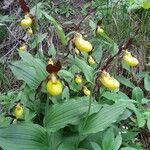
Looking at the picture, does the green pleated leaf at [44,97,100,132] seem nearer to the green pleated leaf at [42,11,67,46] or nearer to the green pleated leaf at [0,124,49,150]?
the green pleated leaf at [0,124,49,150]

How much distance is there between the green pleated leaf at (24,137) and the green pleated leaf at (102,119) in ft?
0.62

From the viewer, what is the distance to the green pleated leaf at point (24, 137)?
5.33 ft

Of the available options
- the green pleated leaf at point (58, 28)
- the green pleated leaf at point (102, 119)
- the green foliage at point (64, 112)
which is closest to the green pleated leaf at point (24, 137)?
the green foliage at point (64, 112)

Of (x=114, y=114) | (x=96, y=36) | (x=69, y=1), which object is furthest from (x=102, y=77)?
(x=69, y=1)

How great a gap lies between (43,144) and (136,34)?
138cm

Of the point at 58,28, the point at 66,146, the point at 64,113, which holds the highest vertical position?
the point at 58,28

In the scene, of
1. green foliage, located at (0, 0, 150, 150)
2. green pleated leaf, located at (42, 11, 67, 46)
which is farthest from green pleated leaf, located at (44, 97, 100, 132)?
green pleated leaf, located at (42, 11, 67, 46)

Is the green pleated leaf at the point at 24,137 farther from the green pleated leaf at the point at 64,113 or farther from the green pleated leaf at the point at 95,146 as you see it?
the green pleated leaf at the point at 95,146

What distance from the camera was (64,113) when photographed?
165cm

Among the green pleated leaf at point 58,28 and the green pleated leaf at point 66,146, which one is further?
the green pleated leaf at point 66,146

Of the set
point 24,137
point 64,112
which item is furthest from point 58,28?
point 24,137

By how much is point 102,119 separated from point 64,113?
178 mm

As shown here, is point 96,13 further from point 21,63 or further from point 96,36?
point 21,63

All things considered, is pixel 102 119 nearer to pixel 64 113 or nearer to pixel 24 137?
pixel 64 113
